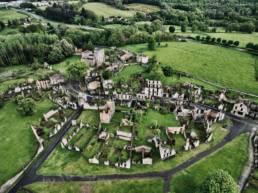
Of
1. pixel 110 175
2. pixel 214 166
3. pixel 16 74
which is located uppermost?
pixel 16 74

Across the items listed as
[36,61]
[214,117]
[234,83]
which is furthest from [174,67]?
[36,61]

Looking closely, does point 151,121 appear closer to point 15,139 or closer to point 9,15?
point 15,139

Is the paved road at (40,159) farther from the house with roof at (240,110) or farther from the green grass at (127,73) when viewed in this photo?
the house with roof at (240,110)

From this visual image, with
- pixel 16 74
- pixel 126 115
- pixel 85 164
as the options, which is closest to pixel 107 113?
pixel 126 115

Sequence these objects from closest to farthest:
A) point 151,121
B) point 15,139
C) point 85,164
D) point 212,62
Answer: point 85,164 → point 15,139 → point 151,121 → point 212,62

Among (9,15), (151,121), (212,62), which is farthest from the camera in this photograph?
(9,15)

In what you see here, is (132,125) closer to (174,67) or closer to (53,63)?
(174,67)

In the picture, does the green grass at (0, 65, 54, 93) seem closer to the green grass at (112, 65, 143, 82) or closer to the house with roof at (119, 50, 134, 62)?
the green grass at (112, 65, 143, 82)
